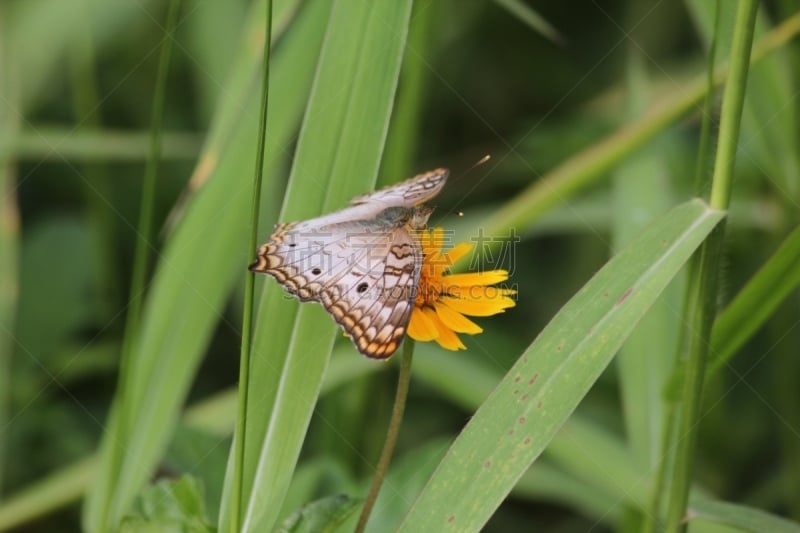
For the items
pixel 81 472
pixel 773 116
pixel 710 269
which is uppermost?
pixel 773 116

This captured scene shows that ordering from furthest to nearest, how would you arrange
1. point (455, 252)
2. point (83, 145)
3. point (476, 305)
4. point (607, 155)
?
1. point (83, 145)
2. point (607, 155)
3. point (455, 252)
4. point (476, 305)

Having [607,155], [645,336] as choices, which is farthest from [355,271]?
[607,155]

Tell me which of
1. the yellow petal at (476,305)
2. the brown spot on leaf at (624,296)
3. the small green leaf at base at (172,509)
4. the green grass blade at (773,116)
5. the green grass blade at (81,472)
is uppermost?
the green grass blade at (773,116)

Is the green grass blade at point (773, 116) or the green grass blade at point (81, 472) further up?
the green grass blade at point (773, 116)

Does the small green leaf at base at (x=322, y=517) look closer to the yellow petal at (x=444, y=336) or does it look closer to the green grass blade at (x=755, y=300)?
the yellow petal at (x=444, y=336)

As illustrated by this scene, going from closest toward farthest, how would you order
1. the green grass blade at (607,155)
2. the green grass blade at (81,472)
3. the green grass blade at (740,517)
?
the green grass blade at (740,517) < the green grass blade at (607,155) < the green grass blade at (81,472)

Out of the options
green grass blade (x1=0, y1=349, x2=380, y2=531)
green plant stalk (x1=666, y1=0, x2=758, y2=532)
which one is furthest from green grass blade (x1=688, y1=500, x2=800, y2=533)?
green grass blade (x1=0, y1=349, x2=380, y2=531)

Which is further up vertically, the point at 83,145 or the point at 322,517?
the point at 83,145

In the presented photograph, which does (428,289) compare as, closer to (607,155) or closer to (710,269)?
(710,269)

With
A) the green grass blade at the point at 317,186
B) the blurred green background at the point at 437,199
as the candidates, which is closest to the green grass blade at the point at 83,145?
the blurred green background at the point at 437,199
